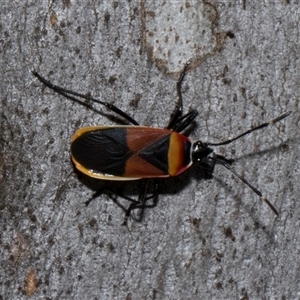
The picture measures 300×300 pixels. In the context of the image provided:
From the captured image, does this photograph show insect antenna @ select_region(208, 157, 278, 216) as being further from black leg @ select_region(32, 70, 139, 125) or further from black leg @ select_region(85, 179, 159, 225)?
black leg @ select_region(32, 70, 139, 125)

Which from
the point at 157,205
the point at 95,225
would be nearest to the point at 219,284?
the point at 157,205

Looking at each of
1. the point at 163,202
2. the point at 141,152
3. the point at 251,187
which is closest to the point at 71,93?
the point at 141,152

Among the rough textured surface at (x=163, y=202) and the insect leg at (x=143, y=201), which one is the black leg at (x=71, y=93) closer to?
the rough textured surface at (x=163, y=202)

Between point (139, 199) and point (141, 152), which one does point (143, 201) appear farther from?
point (141, 152)

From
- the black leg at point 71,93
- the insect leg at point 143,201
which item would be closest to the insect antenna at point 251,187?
the insect leg at point 143,201

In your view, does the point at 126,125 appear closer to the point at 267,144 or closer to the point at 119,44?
the point at 119,44
